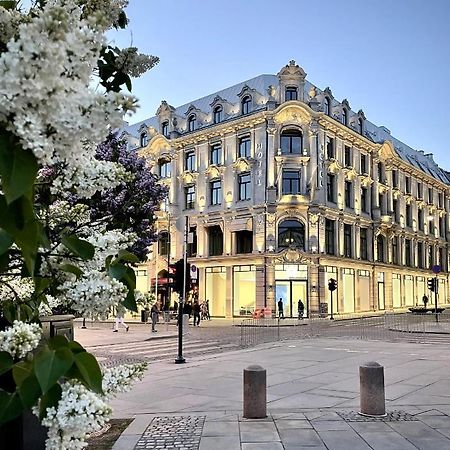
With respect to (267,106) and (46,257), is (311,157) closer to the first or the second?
(267,106)

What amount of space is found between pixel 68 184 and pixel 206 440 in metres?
5.54

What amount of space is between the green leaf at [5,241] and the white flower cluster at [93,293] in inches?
22.6

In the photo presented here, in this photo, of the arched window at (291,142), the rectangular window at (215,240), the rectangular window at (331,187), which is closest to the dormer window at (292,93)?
the arched window at (291,142)

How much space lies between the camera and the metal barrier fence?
2559cm

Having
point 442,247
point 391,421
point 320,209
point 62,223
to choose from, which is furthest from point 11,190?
point 442,247

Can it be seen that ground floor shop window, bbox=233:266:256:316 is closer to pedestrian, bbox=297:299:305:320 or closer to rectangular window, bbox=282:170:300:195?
pedestrian, bbox=297:299:305:320

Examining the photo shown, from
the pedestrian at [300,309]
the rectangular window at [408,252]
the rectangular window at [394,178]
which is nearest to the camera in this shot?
the pedestrian at [300,309]

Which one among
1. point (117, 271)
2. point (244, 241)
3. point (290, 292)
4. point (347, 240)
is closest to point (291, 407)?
point (117, 271)

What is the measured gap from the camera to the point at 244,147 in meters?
44.8

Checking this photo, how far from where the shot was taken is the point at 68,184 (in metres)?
2.29

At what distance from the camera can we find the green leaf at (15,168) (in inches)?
58.5

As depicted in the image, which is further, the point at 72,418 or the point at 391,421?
the point at 391,421

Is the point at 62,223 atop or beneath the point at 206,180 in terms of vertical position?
beneath

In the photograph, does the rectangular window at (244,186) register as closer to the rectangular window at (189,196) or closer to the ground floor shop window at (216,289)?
the rectangular window at (189,196)
